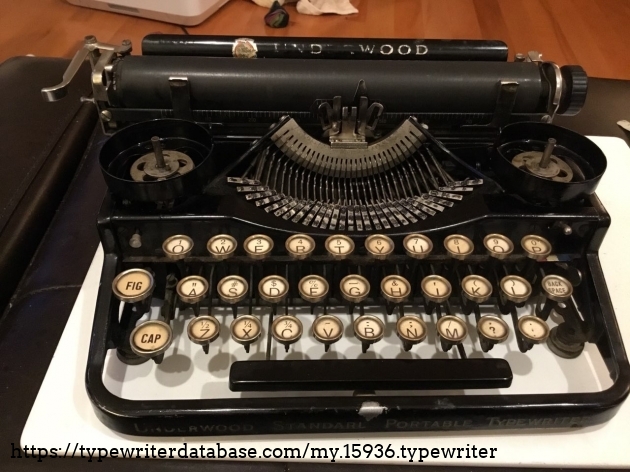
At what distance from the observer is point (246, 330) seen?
1.16 metres

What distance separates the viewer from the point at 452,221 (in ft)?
3.99

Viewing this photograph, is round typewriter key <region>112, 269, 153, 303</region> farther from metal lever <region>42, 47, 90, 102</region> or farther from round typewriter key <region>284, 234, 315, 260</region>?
metal lever <region>42, 47, 90, 102</region>

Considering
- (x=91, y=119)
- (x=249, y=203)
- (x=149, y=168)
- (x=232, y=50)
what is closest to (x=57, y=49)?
(x=91, y=119)

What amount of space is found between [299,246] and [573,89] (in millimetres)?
732

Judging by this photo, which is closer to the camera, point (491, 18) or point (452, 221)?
point (452, 221)

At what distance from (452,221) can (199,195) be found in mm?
546

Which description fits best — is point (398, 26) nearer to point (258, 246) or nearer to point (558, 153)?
point (558, 153)

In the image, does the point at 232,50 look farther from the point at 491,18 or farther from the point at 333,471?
the point at 491,18

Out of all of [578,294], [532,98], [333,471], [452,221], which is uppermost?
[532,98]

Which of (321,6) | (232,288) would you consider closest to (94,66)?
(232,288)

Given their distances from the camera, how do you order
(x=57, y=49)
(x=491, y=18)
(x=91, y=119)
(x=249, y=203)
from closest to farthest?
(x=249, y=203)
(x=91, y=119)
(x=57, y=49)
(x=491, y=18)

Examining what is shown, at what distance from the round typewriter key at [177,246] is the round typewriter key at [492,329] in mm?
632

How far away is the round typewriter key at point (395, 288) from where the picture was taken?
1.19m

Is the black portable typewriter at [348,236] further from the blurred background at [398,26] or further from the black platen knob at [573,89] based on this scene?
the blurred background at [398,26]
